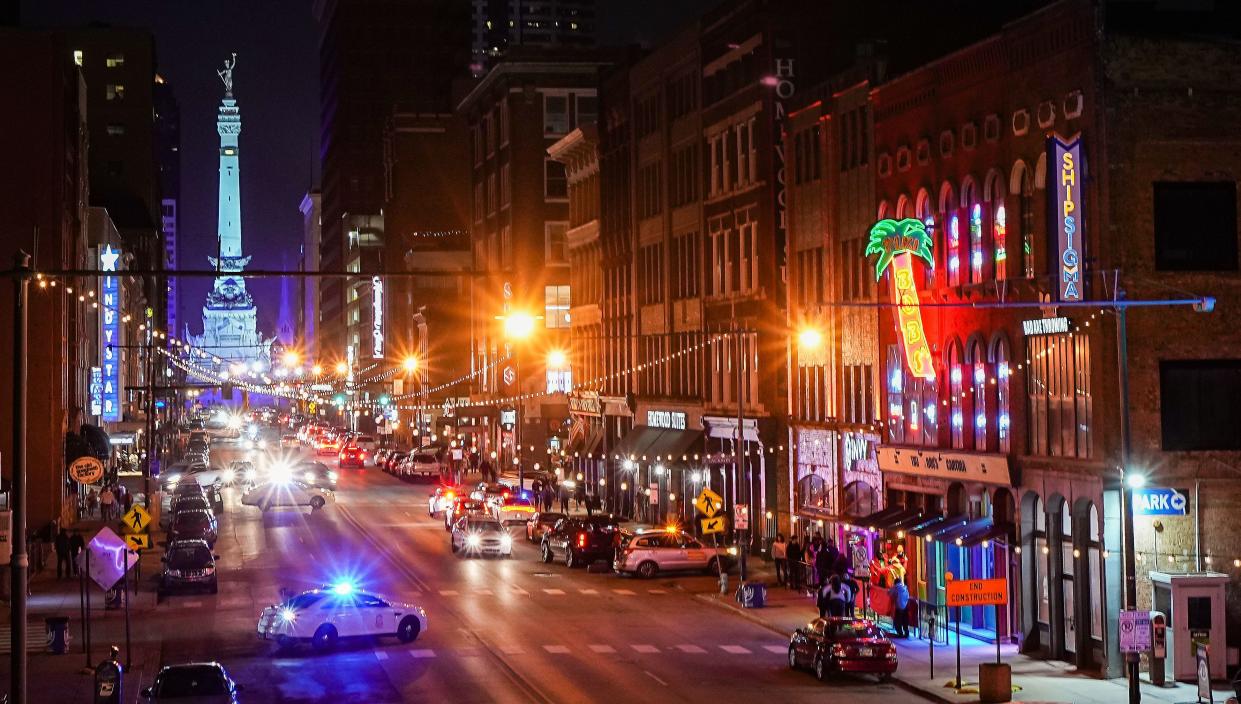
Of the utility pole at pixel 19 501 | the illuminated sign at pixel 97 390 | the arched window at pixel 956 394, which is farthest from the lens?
the illuminated sign at pixel 97 390

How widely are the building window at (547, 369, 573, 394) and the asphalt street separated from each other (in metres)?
30.2

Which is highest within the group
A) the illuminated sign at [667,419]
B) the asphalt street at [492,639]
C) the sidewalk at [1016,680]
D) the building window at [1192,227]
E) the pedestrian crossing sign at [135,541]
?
the building window at [1192,227]

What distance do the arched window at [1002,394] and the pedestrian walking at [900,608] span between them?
13.1ft

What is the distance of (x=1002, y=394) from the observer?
40531 mm

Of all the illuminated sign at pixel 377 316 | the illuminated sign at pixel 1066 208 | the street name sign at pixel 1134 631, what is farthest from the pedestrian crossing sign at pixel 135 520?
the illuminated sign at pixel 377 316

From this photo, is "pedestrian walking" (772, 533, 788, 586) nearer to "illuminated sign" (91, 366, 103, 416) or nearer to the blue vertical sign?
"illuminated sign" (91, 366, 103, 416)

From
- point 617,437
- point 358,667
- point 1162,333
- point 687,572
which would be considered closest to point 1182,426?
point 1162,333

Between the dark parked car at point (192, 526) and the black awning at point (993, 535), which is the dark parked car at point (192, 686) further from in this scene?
Answer: the dark parked car at point (192, 526)

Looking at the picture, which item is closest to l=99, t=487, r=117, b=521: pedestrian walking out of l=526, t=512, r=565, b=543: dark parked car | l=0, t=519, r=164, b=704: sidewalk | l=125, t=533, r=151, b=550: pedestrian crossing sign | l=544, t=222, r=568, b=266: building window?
l=0, t=519, r=164, b=704: sidewalk

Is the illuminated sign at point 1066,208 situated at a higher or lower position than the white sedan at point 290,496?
higher

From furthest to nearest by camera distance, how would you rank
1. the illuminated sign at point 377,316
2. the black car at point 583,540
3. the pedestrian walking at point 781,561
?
the illuminated sign at point 377,316 < the black car at point 583,540 < the pedestrian walking at point 781,561

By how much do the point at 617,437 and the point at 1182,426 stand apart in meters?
47.4

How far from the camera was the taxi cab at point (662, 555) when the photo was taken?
2159 inches

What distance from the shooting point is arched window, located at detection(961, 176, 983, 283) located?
135 ft
